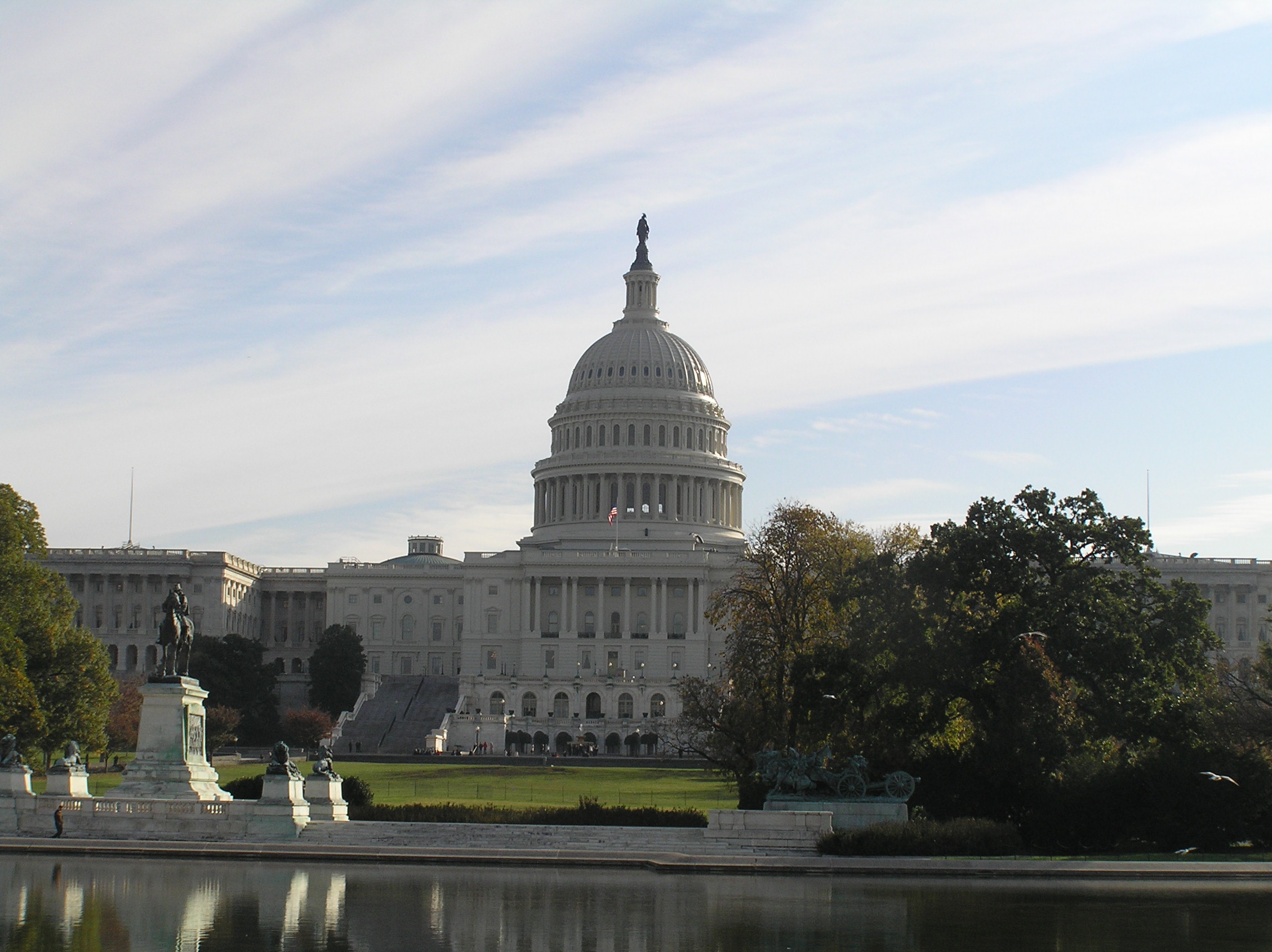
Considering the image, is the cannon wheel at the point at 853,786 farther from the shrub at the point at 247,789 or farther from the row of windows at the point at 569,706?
the row of windows at the point at 569,706

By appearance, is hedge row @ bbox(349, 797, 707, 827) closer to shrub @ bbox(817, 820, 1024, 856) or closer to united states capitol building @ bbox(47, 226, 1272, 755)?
shrub @ bbox(817, 820, 1024, 856)

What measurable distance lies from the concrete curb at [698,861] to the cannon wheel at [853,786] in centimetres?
467

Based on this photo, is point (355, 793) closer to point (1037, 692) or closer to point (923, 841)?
point (923, 841)

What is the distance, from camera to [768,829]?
51.7 m

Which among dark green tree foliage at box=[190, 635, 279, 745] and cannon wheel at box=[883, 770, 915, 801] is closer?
cannon wheel at box=[883, 770, 915, 801]

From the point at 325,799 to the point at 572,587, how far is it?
3962 inches

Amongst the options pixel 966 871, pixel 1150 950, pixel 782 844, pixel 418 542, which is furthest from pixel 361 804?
pixel 418 542

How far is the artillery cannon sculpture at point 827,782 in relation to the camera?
54125mm

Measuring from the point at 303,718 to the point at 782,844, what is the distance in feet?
263

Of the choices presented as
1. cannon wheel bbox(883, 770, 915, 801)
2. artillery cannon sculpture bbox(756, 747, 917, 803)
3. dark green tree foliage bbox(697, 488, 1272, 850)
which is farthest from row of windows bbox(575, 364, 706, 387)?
cannon wheel bbox(883, 770, 915, 801)

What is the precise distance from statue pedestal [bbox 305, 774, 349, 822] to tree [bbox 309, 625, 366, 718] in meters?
91.5

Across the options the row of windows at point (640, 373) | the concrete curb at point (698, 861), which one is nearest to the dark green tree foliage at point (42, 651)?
the concrete curb at point (698, 861)

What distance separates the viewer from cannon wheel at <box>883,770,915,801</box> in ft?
177

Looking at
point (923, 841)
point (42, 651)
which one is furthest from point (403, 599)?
point (923, 841)
